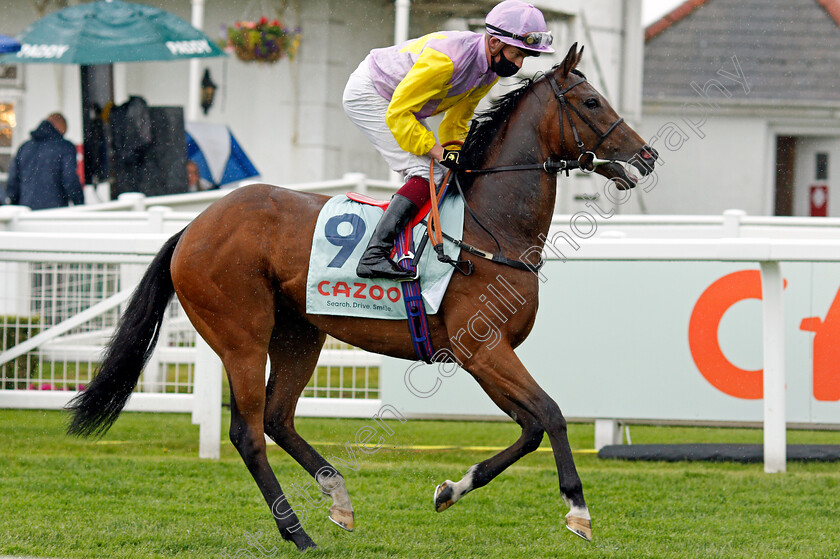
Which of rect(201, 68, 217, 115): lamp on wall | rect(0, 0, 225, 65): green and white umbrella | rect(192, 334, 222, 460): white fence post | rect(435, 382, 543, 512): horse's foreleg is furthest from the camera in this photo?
rect(201, 68, 217, 115): lamp on wall

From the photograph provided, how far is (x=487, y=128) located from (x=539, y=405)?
3.55 ft

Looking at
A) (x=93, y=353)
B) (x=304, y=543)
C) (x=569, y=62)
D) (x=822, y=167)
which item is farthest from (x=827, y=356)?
(x=822, y=167)

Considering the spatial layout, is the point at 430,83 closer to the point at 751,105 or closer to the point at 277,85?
the point at 277,85

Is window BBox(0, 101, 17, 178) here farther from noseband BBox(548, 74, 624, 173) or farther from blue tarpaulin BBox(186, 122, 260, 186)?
noseband BBox(548, 74, 624, 173)

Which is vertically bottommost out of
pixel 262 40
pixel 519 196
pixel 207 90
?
pixel 519 196

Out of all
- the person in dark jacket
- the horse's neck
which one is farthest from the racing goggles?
the person in dark jacket

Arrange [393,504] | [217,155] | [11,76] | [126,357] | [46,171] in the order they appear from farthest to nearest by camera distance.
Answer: [11,76], [217,155], [46,171], [393,504], [126,357]

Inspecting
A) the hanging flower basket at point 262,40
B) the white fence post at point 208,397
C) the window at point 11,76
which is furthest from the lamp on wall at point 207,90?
the white fence post at point 208,397

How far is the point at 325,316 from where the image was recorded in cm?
421

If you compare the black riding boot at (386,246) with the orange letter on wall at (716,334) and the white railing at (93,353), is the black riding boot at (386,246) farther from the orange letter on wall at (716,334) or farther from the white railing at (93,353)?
the orange letter on wall at (716,334)

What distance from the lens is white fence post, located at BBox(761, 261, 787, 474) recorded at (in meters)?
5.22

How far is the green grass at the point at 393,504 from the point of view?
13.1ft

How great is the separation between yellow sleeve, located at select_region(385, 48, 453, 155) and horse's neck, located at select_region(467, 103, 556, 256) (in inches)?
11.1

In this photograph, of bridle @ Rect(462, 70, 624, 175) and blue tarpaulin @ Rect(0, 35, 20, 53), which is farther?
blue tarpaulin @ Rect(0, 35, 20, 53)
